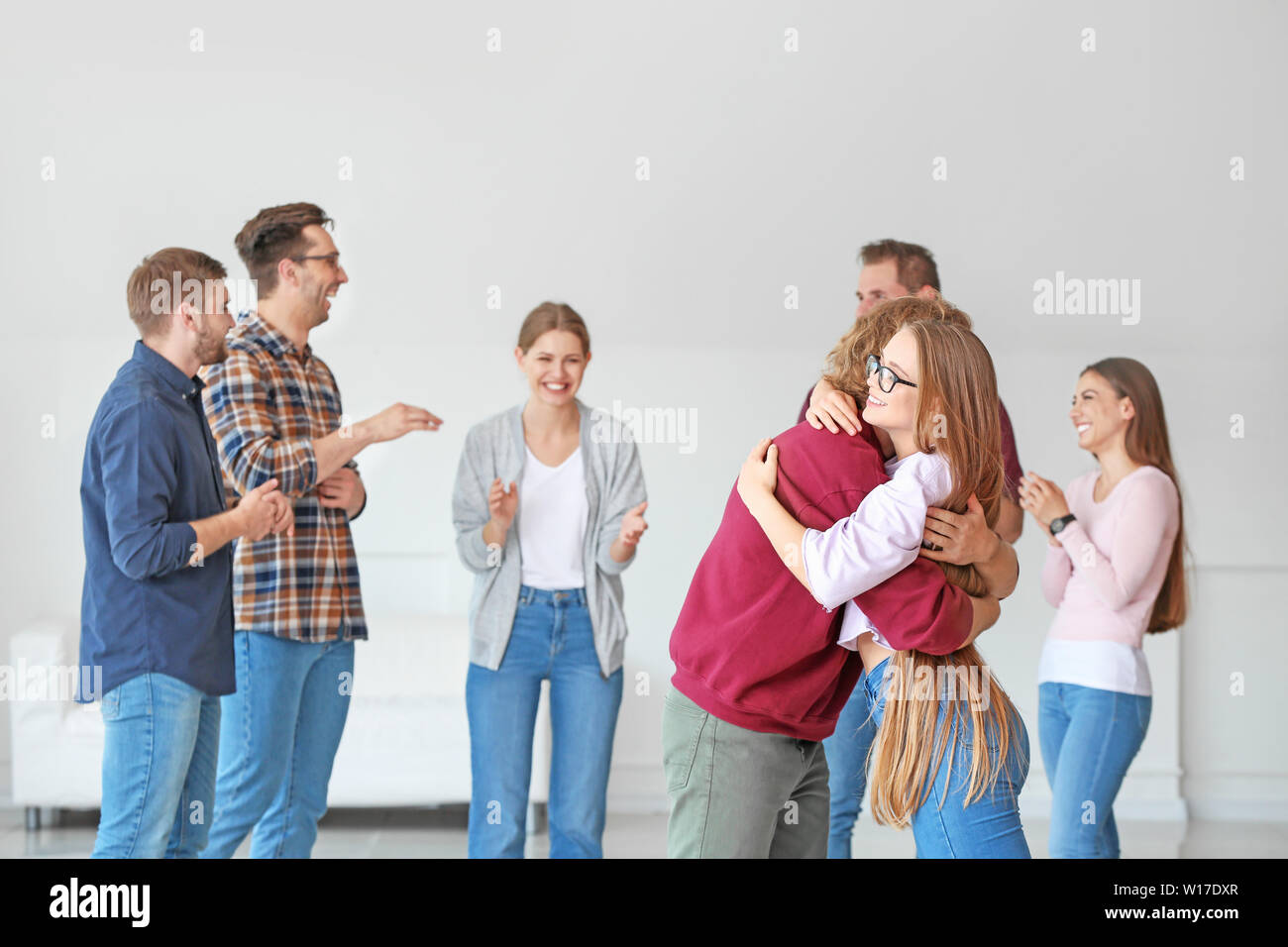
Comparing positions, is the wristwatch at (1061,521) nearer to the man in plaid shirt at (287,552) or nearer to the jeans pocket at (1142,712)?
the jeans pocket at (1142,712)

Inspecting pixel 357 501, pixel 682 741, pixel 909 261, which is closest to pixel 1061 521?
pixel 909 261

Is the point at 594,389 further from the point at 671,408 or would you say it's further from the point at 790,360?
the point at 790,360

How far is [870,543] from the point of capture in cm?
156

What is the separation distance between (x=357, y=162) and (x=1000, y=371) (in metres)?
2.62

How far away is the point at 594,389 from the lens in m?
4.64

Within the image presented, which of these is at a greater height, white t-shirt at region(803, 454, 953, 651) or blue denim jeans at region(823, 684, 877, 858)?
white t-shirt at region(803, 454, 953, 651)

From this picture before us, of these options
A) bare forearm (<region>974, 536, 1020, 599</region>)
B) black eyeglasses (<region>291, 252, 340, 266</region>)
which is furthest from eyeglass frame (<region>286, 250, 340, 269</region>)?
bare forearm (<region>974, 536, 1020, 599</region>)

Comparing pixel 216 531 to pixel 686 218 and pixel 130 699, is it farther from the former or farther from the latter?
pixel 686 218

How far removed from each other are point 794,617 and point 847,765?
3.35 feet

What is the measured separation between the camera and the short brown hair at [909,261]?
9.20 ft

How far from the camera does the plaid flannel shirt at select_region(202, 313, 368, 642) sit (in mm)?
2582

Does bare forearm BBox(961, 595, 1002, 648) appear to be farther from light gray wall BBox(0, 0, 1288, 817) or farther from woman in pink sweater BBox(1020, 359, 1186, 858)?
light gray wall BBox(0, 0, 1288, 817)

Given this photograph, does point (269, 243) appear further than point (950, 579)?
Yes
